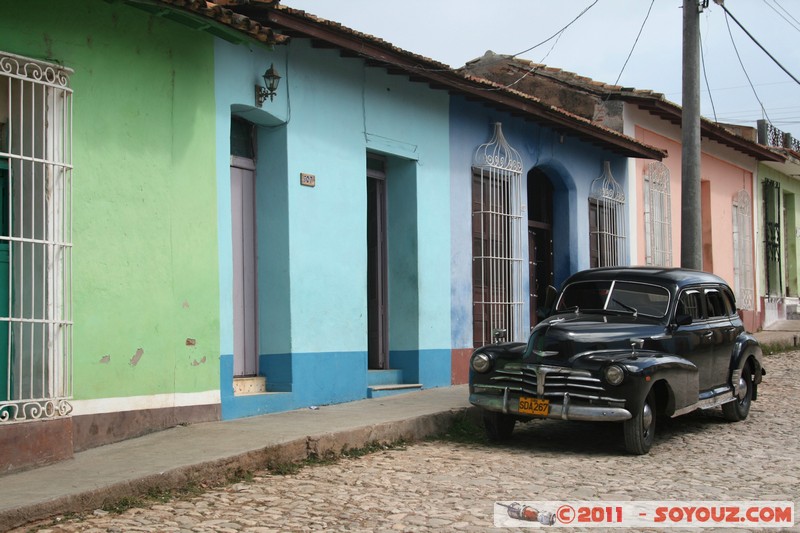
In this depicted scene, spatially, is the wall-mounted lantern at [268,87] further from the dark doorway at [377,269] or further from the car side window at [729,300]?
the car side window at [729,300]

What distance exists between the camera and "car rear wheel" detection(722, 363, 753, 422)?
10.1 m

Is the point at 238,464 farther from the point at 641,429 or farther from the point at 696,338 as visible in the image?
the point at 696,338

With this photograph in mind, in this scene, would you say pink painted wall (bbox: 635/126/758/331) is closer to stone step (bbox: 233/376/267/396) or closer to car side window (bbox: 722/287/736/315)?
car side window (bbox: 722/287/736/315)

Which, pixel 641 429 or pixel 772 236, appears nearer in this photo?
pixel 641 429

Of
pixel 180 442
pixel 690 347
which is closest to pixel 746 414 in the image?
pixel 690 347

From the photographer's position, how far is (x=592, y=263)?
54.2 ft

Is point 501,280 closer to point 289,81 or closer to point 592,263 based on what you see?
point 592,263

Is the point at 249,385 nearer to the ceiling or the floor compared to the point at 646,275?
nearer to the floor

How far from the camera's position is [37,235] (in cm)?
721

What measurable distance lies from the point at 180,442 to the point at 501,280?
6.92 m

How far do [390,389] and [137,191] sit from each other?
4315 millimetres

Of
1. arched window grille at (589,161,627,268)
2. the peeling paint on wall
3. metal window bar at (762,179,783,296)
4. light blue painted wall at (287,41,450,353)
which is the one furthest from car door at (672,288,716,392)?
metal window bar at (762,179,783,296)

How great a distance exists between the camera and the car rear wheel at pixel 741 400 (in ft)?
33.1

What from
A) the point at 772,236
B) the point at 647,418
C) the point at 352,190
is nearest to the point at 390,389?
the point at 352,190
